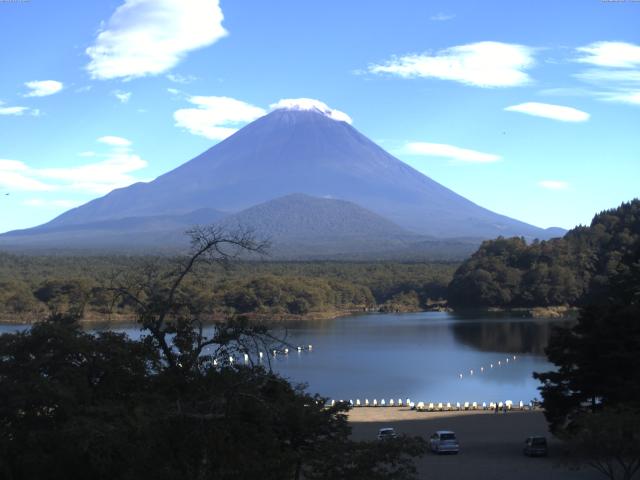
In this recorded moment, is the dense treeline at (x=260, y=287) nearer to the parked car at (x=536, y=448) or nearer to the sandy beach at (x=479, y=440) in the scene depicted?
the sandy beach at (x=479, y=440)

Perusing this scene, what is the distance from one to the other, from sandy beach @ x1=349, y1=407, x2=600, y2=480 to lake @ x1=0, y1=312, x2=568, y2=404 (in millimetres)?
4629

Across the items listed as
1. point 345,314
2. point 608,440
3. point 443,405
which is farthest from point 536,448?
point 345,314

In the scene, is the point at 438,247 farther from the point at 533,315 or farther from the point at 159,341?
the point at 159,341

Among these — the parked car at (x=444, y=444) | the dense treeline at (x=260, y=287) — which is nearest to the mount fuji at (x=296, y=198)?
the dense treeline at (x=260, y=287)

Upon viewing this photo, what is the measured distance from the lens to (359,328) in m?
49.1

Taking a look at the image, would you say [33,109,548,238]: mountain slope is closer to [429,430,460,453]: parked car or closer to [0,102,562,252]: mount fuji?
[0,102,562,252]: mount fuji

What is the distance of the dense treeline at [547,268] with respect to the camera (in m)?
59.5

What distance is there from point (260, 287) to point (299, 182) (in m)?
130

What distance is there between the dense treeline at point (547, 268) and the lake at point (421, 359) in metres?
6.96

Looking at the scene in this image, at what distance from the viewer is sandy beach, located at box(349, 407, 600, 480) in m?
12.3

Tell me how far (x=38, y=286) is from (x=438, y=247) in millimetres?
85966

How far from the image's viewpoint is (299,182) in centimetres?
18650

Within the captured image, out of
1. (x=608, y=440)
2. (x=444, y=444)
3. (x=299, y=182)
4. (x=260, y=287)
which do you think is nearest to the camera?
(x=608, y=440)

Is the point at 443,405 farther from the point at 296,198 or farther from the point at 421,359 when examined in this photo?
the point at 296,198
